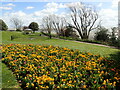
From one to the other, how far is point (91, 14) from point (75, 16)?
11.0 ft

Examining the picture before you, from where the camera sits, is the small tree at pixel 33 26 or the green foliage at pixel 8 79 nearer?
the green foliage at pixel 8 79

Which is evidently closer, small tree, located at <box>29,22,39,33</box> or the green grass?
the green grass

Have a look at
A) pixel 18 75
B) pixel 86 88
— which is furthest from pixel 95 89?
pixel 18 75

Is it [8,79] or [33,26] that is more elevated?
[33,26]

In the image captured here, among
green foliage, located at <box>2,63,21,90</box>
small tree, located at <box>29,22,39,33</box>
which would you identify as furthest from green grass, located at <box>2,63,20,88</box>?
small tree, located at <box>29,22,39,33</box>

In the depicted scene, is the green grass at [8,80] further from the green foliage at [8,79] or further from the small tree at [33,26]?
the small tree at [33,26]

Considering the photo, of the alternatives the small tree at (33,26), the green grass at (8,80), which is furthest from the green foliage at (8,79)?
the small tree at (33,26)

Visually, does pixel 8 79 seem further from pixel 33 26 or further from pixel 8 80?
pixel 33 26

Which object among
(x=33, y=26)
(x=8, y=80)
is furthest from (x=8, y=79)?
(x=33, y=26)

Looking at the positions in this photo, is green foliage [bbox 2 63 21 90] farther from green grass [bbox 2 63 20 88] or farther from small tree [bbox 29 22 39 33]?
small tree [bbox 29 22 39 33]

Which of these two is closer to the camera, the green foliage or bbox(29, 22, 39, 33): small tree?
the green foliage

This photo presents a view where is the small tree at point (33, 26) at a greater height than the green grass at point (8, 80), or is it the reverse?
the small tree at point (33, 26)

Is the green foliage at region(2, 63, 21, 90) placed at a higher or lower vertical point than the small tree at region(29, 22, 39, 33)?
lower

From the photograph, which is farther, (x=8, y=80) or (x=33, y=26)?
(x=33, y=26)
